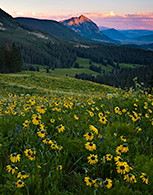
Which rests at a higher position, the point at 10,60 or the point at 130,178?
the point at 130,178

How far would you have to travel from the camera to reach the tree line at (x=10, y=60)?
8069 centimetres

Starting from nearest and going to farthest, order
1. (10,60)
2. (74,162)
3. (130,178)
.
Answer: (130,178) → (74,162) → (10,60)

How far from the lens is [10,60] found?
269ft

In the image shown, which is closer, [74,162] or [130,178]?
[130,178]

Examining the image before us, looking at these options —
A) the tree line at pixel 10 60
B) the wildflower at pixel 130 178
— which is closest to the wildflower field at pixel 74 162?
the wildflower at pixel 130 178

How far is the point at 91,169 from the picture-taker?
282cm

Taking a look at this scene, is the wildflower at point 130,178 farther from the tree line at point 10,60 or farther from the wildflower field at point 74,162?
the tree line at point 10,60

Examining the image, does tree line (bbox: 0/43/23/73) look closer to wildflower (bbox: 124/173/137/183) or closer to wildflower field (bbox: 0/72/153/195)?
wildflower field (bbox: 0/72/153/195)

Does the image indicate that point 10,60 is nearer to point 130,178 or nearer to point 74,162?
point 74,162

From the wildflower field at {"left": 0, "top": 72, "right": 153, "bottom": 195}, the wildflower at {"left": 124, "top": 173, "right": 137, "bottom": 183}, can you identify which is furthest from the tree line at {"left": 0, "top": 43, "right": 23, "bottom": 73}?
the wildflower at {"left": 124, "top": 173, "right": 137, "bottom": 183}

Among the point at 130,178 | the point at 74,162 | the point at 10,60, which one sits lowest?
the point at 10,60

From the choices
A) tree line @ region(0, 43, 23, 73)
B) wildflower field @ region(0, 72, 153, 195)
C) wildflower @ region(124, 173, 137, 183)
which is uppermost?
wildflower @ region(124, 173, 137, 183)

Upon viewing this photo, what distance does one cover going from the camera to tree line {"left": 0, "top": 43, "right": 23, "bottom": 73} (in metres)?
80.7

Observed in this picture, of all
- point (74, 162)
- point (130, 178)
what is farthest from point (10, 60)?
point (130, 178)
